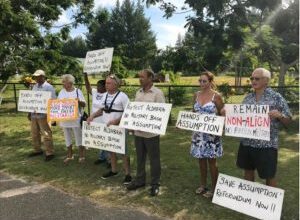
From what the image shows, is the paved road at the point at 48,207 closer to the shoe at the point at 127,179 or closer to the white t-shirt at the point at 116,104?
the shoe at the point at 127,179

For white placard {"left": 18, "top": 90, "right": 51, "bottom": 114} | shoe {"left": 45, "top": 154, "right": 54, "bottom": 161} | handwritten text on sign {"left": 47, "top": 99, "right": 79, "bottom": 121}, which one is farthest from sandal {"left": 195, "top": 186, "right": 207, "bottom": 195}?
white placard {"left": 18, "top": 90, "right": 51, "bottom": 114}

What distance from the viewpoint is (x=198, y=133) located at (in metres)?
6.12

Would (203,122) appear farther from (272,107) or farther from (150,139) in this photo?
(272,107)

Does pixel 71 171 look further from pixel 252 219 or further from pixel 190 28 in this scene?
pixel 190 28

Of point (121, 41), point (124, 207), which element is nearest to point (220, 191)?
point (124, 207)

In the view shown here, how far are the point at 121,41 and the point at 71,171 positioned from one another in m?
68.2

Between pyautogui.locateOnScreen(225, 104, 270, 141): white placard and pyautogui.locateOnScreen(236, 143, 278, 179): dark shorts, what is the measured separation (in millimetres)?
191

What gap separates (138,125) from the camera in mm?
6484

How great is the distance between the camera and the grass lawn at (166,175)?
5.94m

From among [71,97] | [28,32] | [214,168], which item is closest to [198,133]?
[214,168]

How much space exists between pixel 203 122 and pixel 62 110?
3314 mm

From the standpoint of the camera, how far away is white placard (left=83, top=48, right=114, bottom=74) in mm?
8688

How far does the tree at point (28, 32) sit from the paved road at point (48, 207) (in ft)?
26.7

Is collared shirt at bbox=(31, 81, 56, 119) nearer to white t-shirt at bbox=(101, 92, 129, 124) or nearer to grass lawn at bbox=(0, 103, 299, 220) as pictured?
grass lawn at bbox=(0, 103, 299, 220)
